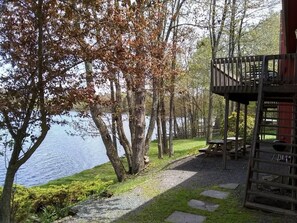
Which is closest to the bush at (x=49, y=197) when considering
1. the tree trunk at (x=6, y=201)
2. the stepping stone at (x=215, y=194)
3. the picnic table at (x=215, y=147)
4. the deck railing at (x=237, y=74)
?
the tree trunk at (x=6, y=201)

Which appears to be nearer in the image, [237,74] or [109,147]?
[237,74]

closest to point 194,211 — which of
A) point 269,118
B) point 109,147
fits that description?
point 269,118

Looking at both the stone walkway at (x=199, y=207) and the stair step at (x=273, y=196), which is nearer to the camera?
the stone walkway at (x=199, y=207)

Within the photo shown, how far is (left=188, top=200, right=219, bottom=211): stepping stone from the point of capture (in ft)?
18.6

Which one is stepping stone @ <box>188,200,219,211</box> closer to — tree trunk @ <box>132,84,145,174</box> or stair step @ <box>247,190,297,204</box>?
stair step @ <box>247,190,297,204</box>

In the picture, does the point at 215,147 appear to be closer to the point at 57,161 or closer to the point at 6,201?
the point at 6,201

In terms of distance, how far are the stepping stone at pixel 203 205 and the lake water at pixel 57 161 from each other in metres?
6.66

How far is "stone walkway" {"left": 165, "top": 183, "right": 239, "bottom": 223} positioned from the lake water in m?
6.36

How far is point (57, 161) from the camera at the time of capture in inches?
686

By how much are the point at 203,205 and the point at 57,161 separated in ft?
43.1

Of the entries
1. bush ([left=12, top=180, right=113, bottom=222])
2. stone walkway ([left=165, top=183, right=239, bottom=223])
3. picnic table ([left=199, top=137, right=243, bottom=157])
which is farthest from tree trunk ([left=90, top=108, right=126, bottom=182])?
stone walkway ([left=165, top=183, right=239, bottom=223])

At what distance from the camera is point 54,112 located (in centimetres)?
502

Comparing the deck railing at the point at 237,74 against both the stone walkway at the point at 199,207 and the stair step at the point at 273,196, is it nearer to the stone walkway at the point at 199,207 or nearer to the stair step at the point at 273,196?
the stone walkway at the point at 199,207

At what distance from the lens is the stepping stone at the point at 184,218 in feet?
16.6
